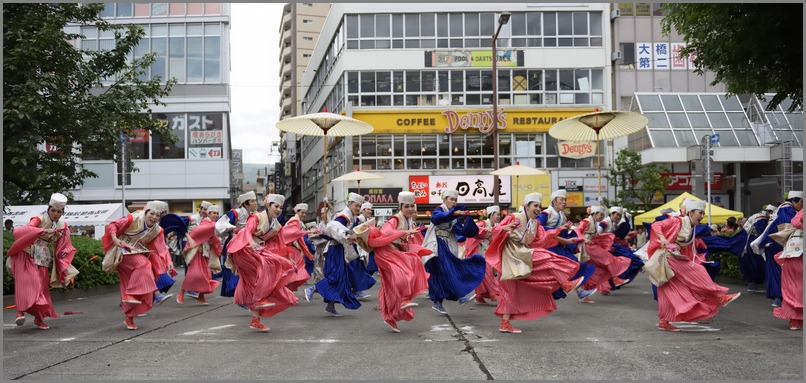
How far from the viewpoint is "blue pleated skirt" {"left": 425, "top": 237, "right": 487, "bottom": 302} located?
1069cm

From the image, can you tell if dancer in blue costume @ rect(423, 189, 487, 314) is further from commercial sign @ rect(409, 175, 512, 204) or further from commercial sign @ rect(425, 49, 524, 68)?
commercial sign @ rect(425, 49, 524, 68)

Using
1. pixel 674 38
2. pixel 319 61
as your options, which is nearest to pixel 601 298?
pixel 674 38

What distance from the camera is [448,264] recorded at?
1079 centimetres

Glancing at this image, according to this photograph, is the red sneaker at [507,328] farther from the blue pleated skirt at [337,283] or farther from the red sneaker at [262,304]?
the red sneaker at [262,304]

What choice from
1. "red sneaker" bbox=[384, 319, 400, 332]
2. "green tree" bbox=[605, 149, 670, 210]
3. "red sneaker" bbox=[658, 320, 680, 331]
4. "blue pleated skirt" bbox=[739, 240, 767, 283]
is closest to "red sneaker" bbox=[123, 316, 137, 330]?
"red sneaker" bbox=[384, 319, 400, 332]

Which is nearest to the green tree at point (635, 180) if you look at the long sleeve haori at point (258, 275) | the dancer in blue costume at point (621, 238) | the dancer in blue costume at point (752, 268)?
the dancer in blue costume at point (752, 268)

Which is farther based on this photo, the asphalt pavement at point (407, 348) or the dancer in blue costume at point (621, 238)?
the dancer in blue costume at point (621, 238)

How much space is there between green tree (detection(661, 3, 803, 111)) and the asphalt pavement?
12.2 ft

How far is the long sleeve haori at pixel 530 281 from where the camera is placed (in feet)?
31.2

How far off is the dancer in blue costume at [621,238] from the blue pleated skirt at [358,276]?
193 inches

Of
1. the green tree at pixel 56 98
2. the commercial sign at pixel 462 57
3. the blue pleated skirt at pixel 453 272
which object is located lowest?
the blue pleated skirt at pixel 453 272

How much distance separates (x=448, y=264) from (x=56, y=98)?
813 cm

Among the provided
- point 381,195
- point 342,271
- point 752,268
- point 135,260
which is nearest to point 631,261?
point 752,268

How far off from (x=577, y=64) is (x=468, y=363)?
110 ft
